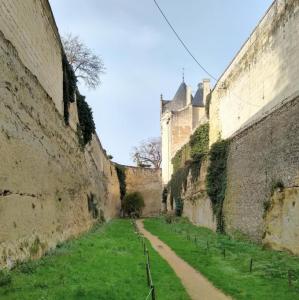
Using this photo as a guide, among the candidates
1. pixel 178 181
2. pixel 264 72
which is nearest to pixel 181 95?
pixel 178 181

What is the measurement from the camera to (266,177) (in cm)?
1535

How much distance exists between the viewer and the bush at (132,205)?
47.4 m

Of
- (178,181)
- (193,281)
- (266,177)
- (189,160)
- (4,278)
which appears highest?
(189,160)

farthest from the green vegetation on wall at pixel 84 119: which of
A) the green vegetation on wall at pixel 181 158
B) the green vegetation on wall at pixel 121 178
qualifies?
the green vegetation on wall at pixel 121 178

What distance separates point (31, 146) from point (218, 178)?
1325cm

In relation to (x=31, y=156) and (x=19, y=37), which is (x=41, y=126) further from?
(x=19, y=37)

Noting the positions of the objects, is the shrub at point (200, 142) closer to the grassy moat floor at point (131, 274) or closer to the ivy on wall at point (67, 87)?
the ivy on wall at point (67, 87)

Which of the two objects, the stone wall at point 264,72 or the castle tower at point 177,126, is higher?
the castle tower at point 177,126

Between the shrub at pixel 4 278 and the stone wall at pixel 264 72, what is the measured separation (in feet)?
34.2

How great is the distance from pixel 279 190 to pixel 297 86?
324cm

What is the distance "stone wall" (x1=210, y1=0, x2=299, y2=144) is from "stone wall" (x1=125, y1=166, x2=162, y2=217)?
2928cm

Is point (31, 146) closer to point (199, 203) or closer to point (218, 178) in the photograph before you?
point (218, 178)

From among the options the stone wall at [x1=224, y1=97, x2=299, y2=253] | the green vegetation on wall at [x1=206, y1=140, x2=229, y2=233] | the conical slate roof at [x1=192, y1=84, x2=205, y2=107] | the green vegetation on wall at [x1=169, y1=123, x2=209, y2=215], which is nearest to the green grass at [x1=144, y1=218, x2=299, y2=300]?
the stone wall at [x1=224, y1=97, x2=299, y2=253]

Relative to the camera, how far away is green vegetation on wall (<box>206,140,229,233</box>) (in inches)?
822
